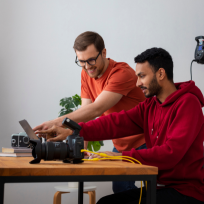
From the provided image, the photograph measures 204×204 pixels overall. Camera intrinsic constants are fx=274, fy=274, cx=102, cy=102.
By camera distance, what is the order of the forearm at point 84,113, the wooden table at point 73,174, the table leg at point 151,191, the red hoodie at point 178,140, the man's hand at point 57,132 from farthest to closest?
the forearm at point 84,113 < the man's hand at point 57,132 < the red hoodie at point 178,140 < the table leg at point 151,191 < the wooden table at point 73,174

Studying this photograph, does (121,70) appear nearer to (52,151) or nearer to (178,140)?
(178,140)

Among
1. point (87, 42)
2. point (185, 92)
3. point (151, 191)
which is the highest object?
point (87, 42)

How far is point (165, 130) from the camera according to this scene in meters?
1.29

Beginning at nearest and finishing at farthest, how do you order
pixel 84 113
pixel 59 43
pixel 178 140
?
pixel 178 140 < pixel 84 113 < pixel 59 43

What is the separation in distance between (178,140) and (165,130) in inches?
6.2

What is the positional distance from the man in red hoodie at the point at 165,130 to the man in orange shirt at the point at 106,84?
8.7 inches

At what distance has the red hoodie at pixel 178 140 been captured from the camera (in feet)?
3.69

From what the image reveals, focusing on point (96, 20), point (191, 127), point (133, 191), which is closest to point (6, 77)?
point (96, 20)

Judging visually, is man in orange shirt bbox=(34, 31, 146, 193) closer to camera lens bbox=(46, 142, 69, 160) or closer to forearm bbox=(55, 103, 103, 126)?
forearm bbox=(55, 103, 103, 126)

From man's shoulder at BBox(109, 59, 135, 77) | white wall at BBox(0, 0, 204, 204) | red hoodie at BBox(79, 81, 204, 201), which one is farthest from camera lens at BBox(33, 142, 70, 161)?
white wall at BBox(0, 0, 204, 204)

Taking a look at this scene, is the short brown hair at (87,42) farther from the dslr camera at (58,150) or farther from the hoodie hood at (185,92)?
the dslr camera at (58,150)

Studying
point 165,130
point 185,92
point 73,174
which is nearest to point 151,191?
point 73,174

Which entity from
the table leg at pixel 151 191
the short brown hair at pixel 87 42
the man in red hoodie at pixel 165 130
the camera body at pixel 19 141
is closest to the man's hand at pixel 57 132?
the man in red hoodie at pixel 165 130

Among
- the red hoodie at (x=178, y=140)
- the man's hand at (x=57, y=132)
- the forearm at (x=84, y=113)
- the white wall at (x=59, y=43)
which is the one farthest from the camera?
the white wall at (x=59, y=43)
